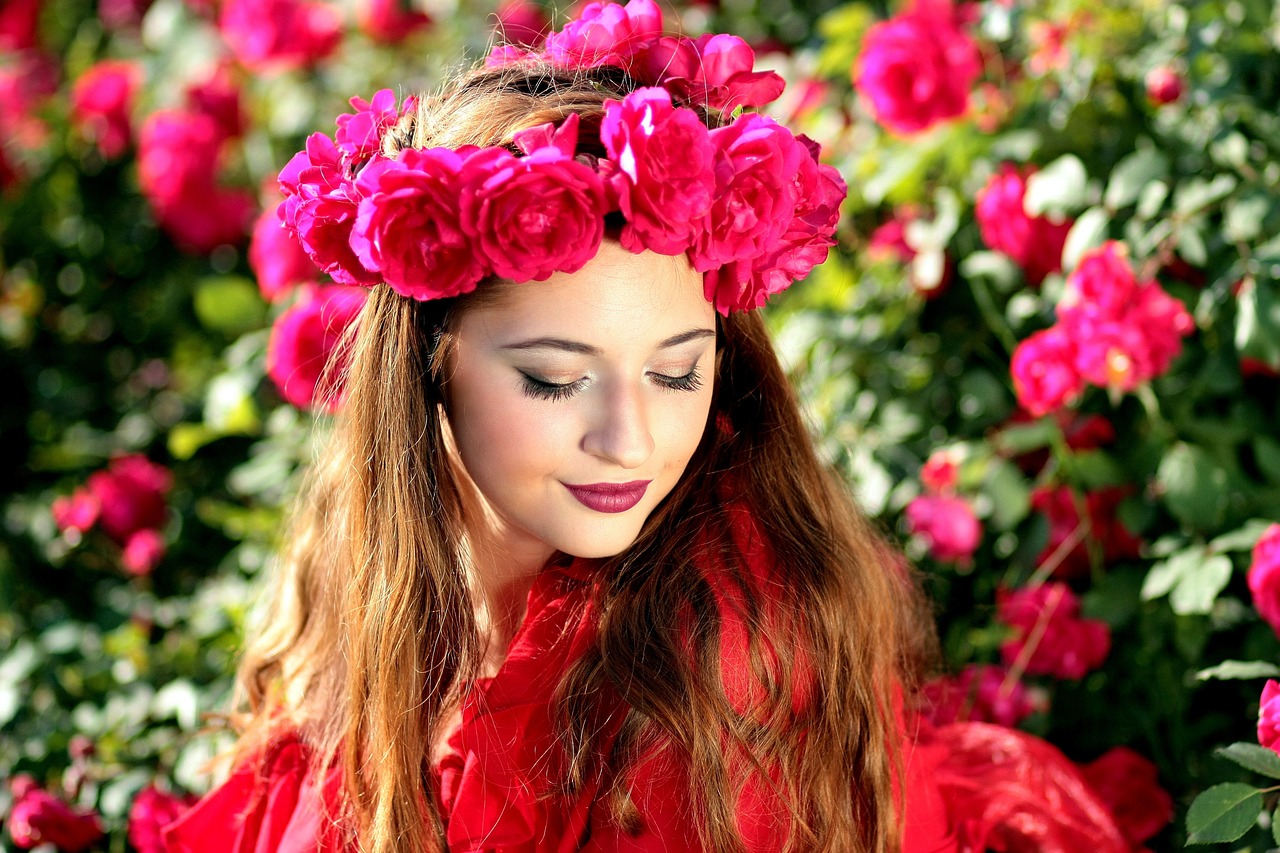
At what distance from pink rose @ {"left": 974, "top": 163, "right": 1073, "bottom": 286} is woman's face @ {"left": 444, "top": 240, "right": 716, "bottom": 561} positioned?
2.67 ft

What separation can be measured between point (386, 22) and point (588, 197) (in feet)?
7.16

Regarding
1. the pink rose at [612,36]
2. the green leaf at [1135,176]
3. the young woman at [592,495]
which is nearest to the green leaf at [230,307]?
the young woman at [592,495]

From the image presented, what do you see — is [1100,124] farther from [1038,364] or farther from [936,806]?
[936,806]

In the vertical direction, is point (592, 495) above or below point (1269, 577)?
above

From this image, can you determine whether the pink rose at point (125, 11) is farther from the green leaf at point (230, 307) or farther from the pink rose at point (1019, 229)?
the pink rose at point (1019, 229)

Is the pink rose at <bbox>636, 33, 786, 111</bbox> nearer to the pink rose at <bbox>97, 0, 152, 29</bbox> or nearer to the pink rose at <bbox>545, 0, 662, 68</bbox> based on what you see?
the pink rose at <bbox>545, 0, 662, 68</bbox>

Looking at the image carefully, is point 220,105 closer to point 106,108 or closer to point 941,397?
point 106,108

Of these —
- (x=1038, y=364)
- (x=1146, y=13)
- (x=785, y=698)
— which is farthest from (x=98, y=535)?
(x=1146, y=13)

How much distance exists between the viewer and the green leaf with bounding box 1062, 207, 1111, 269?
188 cm

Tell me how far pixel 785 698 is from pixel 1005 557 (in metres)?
0.82

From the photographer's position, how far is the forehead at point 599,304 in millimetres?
1292

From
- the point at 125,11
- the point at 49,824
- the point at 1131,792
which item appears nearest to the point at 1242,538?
the point at 1131,792

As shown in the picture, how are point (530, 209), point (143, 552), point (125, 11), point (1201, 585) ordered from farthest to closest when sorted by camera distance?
point (125, 11), point (143, 552), point (1201, 585), point (530, 209)

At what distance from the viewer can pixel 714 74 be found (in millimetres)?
1418
